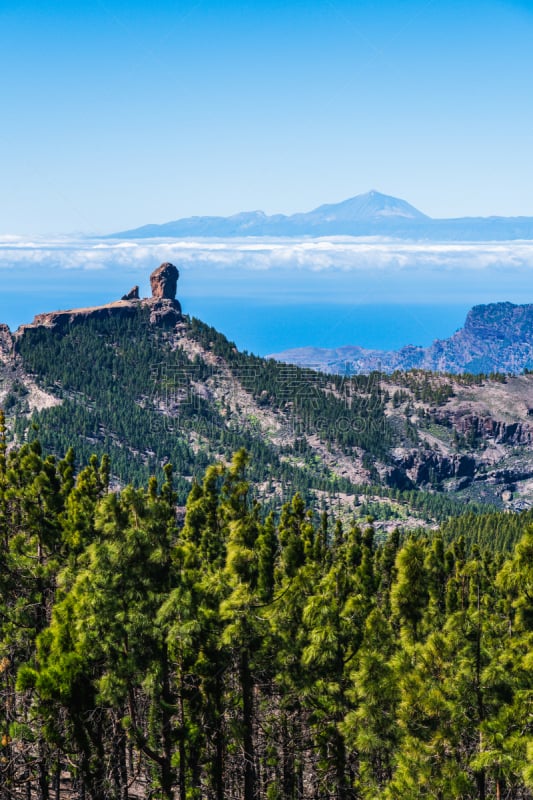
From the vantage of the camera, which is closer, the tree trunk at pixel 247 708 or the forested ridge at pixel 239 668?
the forested ridge at pixel 239 668

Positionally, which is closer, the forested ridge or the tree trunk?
the forested ridge

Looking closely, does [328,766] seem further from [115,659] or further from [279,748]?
[115,659]

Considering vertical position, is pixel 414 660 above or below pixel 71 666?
below

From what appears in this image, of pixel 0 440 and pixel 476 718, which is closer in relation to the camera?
pixel 476 718

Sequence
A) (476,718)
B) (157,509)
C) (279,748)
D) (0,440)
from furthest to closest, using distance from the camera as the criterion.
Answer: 1. (0,440)
2. (279,748)
3. (476,718)
4. (157,509)

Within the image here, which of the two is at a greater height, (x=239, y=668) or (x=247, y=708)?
(x=239, y=668)

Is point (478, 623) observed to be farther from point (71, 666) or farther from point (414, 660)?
point (71, 666)

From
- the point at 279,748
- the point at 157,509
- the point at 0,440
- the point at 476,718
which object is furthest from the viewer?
the point at 0,440

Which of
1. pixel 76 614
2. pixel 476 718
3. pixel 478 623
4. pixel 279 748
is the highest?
pixel 76 614

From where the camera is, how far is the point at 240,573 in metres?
34.4

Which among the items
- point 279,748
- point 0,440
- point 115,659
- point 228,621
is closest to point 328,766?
point 279,748

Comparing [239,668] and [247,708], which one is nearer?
[239,668]

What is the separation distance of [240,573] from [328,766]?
14.2 m

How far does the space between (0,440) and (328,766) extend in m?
39.7
